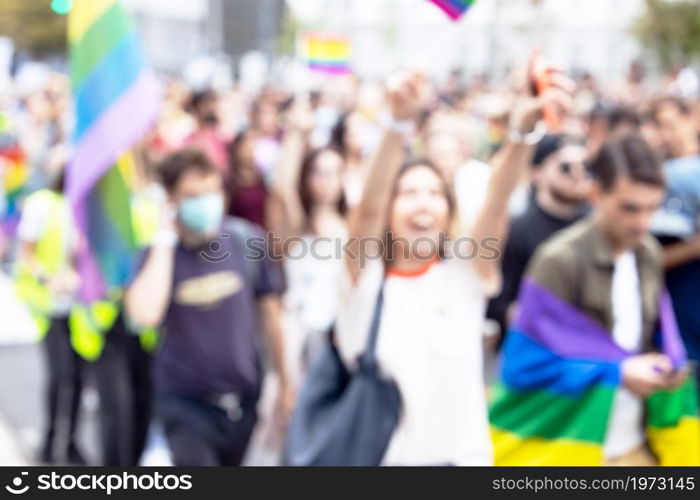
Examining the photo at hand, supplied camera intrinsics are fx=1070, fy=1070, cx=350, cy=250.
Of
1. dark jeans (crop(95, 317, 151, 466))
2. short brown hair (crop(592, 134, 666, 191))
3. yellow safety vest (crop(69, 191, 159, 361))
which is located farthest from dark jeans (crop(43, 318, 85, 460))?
short brown hair (crop(592, 134, 666, 191))

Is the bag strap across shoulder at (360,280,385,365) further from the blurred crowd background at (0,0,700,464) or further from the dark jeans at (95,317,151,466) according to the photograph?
the dark jeans at (95,317,151,466)

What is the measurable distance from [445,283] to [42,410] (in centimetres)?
352

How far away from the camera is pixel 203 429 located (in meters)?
3.65

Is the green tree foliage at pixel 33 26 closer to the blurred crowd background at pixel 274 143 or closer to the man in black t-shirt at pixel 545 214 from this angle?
the blurred crowd background at pixel 274 143

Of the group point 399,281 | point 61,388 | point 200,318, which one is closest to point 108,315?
point 200,318

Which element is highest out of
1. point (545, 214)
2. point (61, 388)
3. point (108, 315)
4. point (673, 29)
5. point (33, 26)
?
point (33, 26)

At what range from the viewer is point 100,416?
13.9ft

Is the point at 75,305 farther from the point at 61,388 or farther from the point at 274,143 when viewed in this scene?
the point at 274,143

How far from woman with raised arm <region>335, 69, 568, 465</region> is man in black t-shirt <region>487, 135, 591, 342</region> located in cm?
124

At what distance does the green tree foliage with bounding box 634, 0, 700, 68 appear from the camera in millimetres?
35375

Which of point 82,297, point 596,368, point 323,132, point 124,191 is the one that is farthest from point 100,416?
point 323,132

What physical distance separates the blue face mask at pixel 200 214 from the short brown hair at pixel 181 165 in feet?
→ 0.39

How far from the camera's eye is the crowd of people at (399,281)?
289 cm

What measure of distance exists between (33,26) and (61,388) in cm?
3394
